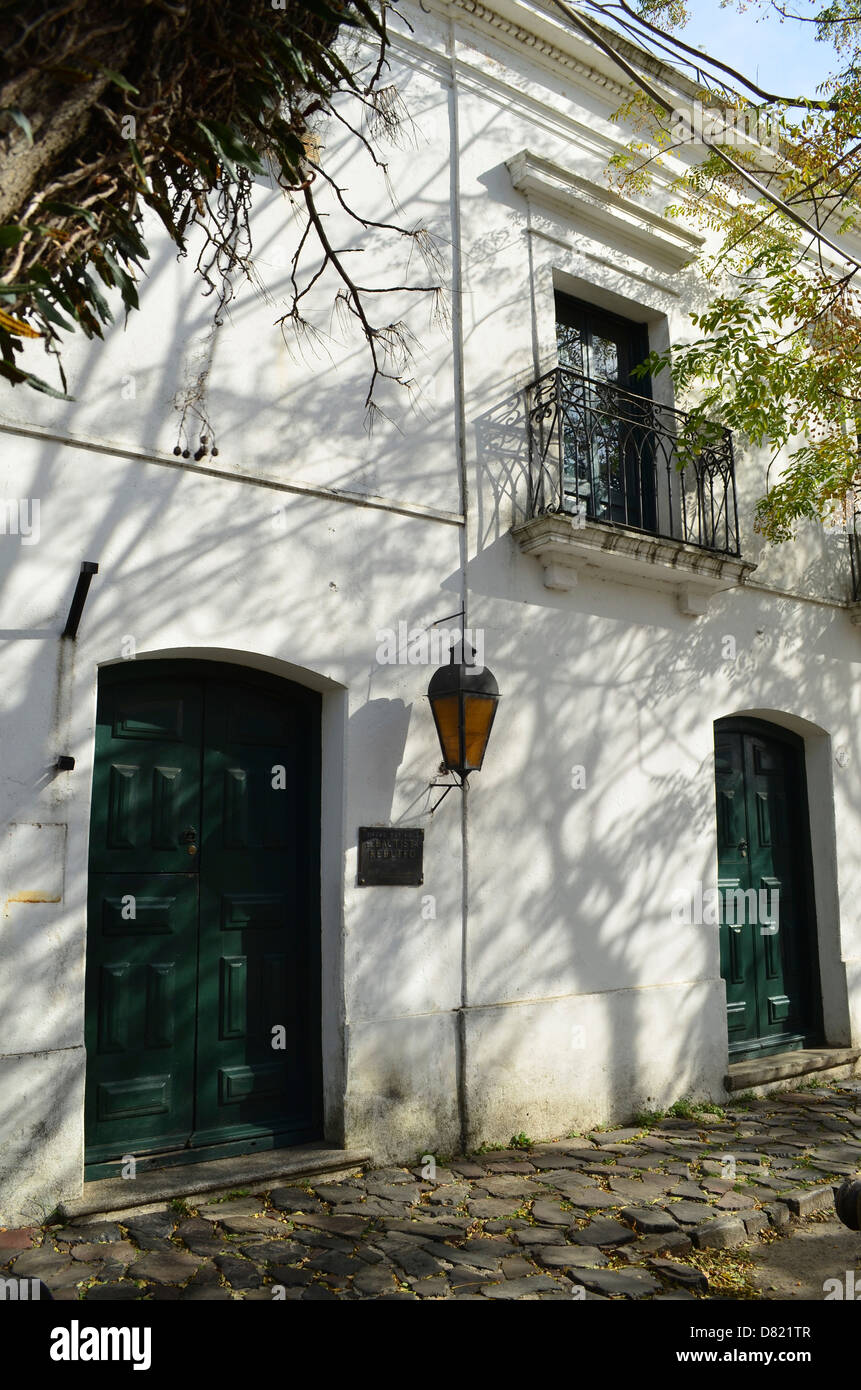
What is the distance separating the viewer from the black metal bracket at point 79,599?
4.82 metres

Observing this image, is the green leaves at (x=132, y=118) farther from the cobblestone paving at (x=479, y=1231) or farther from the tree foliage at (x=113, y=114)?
the cobblestone paving at (x=479, y=1231)

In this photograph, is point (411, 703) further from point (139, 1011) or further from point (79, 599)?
point (139, 1011)

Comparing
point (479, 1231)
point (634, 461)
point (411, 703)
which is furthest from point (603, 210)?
point (479, 1231)

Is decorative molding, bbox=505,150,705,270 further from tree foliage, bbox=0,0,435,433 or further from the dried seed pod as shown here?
the dried seed pod

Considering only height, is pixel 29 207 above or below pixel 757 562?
below

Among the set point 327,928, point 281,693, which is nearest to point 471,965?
point 327,928

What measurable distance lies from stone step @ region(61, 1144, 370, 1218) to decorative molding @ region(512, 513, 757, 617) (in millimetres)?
3674

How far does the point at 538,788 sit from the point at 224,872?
209 centimetres

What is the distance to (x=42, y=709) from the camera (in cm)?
478

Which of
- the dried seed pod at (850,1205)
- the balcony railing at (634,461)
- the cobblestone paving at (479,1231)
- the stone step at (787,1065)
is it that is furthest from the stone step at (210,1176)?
the balcony railing at (634,461)

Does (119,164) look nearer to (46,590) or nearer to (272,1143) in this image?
(46,590)

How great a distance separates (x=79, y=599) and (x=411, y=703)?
80.0 inches

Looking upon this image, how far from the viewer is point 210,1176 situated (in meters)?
4.97

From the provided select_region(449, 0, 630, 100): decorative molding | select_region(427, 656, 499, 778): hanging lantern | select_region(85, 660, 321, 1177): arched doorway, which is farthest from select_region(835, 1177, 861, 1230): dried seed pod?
select_region(449, 0, 630, 100): decorative molding
